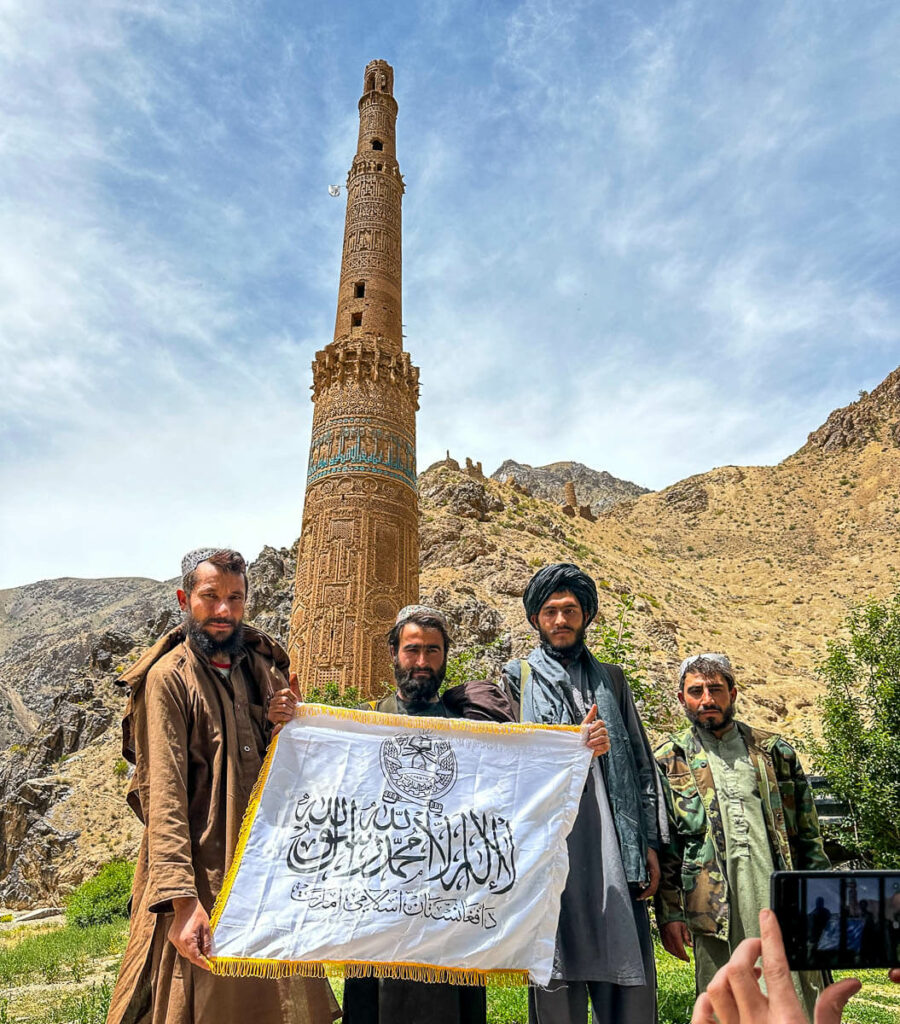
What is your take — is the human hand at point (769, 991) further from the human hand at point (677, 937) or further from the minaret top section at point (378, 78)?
the minaret top section at point (378, 78)

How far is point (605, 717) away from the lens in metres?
2.85

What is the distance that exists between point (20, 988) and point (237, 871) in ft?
18.9

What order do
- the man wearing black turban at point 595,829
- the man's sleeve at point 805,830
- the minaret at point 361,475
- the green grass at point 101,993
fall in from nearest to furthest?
1. the man wearing black turban at point 595,829
2. the man's sleeve at point 805,830
3. the green grass at point 101,993
4. the minaret at point 361,475

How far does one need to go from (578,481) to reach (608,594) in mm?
44812

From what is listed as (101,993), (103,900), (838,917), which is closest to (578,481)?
(103,900)

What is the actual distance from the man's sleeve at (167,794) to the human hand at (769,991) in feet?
5.64

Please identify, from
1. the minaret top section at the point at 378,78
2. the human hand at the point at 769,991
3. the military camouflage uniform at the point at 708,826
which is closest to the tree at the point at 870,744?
the military camouflage uniform at the point at 708,826

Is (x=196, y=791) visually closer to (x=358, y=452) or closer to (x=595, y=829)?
(x=595, y=829)

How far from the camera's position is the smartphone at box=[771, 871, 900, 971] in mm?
962

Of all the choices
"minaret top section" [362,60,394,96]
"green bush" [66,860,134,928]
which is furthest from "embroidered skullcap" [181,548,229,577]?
Answer: "minaret top section" [362,60,394,96]

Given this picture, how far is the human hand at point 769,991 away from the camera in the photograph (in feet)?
2.57

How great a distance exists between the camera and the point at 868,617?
1027cm

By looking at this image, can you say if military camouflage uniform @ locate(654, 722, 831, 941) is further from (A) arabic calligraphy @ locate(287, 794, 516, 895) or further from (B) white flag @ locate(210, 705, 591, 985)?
(A) arabic calligraphy @ locate(287, 794, 516, 895)

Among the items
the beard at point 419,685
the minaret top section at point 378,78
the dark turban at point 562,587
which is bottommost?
the beard at point 419,685
